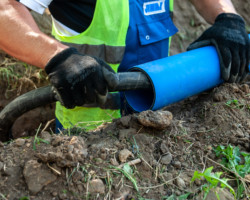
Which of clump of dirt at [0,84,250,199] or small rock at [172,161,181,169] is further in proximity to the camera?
small rock at [172,161,181,169]

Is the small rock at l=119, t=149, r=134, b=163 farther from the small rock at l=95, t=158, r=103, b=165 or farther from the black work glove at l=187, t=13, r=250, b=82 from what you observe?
the black work glove at l=187, t=13, r=250, b=82

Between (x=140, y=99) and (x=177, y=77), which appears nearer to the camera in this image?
(x=177, y=77)

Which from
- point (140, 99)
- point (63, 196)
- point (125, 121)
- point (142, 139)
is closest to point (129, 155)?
point (142, 139)

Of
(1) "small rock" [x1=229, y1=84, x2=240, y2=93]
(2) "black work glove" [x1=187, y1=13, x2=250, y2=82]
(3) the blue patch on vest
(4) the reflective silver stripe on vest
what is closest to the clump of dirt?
(1) "small rock" [x1=229, y1=84, x2=240, y2=93]

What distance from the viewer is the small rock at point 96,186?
3.92ft

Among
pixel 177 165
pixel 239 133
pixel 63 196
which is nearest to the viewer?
pixel 63 196

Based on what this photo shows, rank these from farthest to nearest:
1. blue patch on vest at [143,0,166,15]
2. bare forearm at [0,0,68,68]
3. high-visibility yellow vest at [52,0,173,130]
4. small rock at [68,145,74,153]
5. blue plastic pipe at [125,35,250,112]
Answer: blue patch on vest at [143,0,166,15], high-visibility yellow vest at [52,0,173,130], blue plastic pipe at [125,35,250,112], bare forearm at [0,0,68,68], small rock at [68,145,74,153]

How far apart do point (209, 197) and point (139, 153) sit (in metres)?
0.34

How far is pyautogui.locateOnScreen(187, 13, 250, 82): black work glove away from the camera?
6.64 ft

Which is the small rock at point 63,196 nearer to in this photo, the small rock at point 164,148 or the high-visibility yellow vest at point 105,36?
the small rock at point 164,148

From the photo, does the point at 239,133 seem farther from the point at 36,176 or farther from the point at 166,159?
the point at 36,176

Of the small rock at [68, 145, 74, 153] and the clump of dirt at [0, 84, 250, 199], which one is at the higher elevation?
the small rock at [68, 145, 74, 153]

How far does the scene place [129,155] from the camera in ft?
4.45

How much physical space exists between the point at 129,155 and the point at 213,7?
1583 mm
